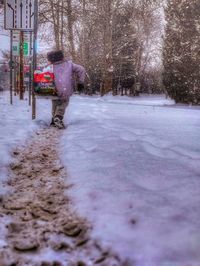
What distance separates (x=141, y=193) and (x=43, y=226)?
834 millimetres

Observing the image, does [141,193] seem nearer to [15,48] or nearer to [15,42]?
[15,42]

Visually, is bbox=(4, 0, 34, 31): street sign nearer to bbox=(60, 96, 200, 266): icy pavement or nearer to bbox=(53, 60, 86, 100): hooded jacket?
bbox=(53, 60, 86, 100): hooded jacket

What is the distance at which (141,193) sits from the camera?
287 cm

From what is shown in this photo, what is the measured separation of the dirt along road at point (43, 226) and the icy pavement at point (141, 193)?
104 mm

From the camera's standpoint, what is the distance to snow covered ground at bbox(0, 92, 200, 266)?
2105 millimetres

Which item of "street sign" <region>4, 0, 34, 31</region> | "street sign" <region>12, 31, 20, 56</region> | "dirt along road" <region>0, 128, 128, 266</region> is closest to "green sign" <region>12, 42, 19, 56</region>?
"street sign" <region>12, 31, 20, 56</region>

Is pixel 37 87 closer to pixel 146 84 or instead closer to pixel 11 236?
pixel 11 236

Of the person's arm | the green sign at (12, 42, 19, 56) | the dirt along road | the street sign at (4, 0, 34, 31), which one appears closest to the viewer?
the dirt along road

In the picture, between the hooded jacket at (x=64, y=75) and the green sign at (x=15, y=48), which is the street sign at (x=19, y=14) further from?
the green sign at (x=15, y=48)

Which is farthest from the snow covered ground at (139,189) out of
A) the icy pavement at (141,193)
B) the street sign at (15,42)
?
the street sign at (15,42)

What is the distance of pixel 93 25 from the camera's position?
79.9 ft

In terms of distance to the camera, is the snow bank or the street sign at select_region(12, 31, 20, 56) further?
the street sign at select_region(12, 31, 20, 56)

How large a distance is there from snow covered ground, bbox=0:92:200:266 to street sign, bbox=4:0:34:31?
12.5 feet

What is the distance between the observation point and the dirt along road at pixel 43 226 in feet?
6.84
